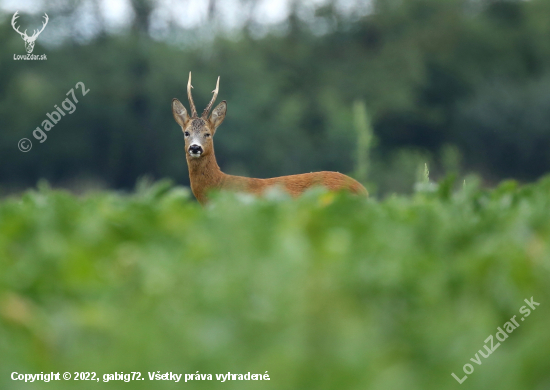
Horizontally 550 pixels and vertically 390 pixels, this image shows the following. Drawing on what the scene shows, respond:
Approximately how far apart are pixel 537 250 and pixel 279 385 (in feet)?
2.97

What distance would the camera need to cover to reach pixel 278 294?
60.1 inches

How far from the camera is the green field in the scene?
1.32 meters

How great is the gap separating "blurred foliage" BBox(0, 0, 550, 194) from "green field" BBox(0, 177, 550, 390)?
32890 mm

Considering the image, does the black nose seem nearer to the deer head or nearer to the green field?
the deer head

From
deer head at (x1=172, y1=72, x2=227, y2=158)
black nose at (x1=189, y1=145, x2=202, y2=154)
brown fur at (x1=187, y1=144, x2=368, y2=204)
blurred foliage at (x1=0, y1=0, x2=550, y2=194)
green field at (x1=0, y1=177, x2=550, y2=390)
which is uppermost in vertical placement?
blurred foliage at (x1=0, y1=0, x2=550, y2=194)

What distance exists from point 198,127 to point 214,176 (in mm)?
741

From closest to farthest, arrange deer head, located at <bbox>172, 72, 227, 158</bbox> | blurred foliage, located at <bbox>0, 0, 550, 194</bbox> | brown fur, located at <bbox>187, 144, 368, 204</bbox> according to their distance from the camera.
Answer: brown fur, located at <bbox>187, 144, 368, 204</bbox> < deer head, located at <bbox>172, 72, 227, 158</bbox> < blurred foliage, located at <bbox>0, 0, 550, 194</bbox>

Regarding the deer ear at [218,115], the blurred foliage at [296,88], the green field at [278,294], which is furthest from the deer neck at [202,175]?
the blurred foliage at [296,88]

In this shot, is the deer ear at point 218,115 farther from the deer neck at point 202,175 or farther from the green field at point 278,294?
the green field at point 278,294

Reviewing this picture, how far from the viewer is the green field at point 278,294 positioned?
1319 millimetres

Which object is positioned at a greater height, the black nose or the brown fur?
the black nose

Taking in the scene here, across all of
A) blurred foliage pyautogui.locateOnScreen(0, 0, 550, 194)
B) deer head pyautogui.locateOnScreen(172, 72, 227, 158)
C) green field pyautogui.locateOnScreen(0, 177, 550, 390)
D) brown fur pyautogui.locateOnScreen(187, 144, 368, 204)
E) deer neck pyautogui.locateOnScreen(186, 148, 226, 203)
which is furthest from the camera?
blurred foliage pyautogui.locateOnScreen(0, 0, 550, 194)

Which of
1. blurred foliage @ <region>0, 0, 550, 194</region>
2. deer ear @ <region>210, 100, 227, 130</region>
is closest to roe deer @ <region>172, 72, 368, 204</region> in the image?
deer ear @ <region>210, 100, 227, 130</region>

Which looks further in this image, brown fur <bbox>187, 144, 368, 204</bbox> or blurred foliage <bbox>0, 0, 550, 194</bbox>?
blurred foliage <bbox>0, 0, 550, 194</bbox>
